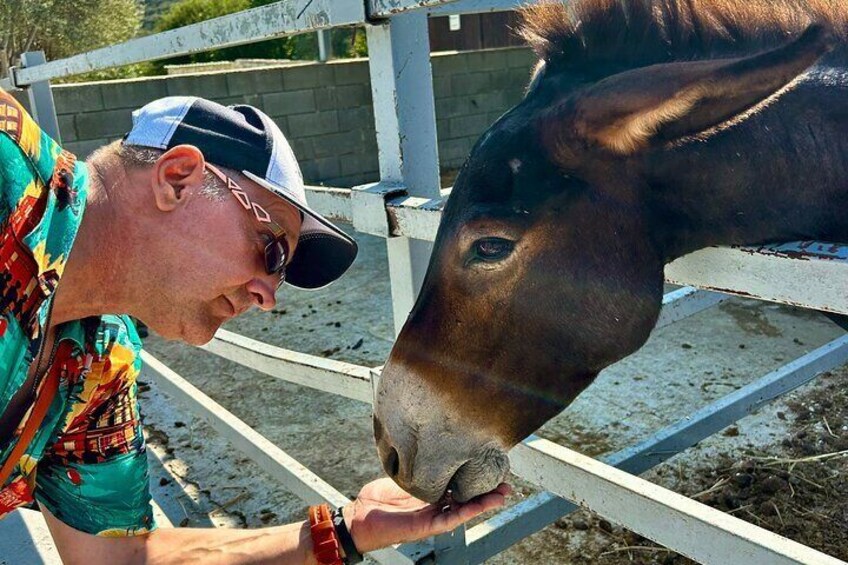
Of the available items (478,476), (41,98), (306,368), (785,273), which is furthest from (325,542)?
(41,98)

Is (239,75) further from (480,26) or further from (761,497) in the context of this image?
(480,26)

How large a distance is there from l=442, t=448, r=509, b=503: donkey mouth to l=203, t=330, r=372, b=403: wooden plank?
1.99ft

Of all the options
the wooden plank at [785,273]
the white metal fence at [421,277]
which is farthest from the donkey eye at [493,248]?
the wooden plank at [785,273]

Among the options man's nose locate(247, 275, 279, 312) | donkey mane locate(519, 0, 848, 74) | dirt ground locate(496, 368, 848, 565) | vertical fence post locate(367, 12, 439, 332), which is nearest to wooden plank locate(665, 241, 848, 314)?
donkey mane locate(519, 0, 848, 74)

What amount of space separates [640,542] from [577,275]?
151 centimetres

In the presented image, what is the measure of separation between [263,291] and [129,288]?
261 millimetres

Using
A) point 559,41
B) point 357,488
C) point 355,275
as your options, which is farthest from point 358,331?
point 559,41

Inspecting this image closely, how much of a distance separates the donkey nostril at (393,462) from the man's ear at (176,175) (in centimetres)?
65

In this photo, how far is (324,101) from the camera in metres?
8.51

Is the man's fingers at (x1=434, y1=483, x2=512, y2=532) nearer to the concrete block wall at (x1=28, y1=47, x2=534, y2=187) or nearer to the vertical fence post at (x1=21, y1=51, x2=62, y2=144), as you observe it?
the vertical fence post at (x1=21, y1=51, x2=62, y2=144)

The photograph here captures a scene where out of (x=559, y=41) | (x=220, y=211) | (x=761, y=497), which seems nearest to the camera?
(x=220, y=211)

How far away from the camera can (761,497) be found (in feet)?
9.28

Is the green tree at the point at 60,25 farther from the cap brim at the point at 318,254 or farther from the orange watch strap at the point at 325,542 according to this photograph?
the orange watch strap at the point at 325,542

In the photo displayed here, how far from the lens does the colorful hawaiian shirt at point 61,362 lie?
49.5 inches
